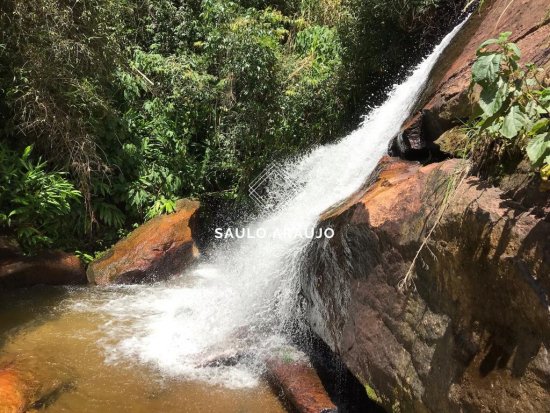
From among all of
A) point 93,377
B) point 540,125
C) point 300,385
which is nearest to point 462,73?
point 540,125

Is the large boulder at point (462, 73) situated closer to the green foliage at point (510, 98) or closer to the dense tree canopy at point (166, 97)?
the green foliage at point (510, 98)

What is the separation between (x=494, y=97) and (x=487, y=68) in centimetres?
17

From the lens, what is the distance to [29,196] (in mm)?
6371

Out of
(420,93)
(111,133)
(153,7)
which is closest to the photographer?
(420,93)

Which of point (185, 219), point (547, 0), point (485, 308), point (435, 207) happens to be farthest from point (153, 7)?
point (485, 308)

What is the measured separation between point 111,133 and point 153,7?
11.2 feet

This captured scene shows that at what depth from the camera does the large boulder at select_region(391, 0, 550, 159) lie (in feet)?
13.2

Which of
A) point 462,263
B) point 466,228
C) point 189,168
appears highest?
point 466,228

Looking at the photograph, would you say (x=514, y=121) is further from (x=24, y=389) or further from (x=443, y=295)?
(x=24, y=389)

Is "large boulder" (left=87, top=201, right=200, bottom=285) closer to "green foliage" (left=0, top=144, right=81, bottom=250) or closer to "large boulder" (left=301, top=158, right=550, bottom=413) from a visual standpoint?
"green foliage" (left=0, top=144, right=81, bottom=250)

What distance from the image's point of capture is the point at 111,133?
7.58m

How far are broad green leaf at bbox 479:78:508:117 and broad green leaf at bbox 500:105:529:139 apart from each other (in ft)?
0.24

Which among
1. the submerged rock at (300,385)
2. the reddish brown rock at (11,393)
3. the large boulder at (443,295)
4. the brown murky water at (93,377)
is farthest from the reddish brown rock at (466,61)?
the reddish brown rock at (11,393)

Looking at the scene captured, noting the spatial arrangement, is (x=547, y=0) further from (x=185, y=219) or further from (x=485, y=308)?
(x=185, y=219)
